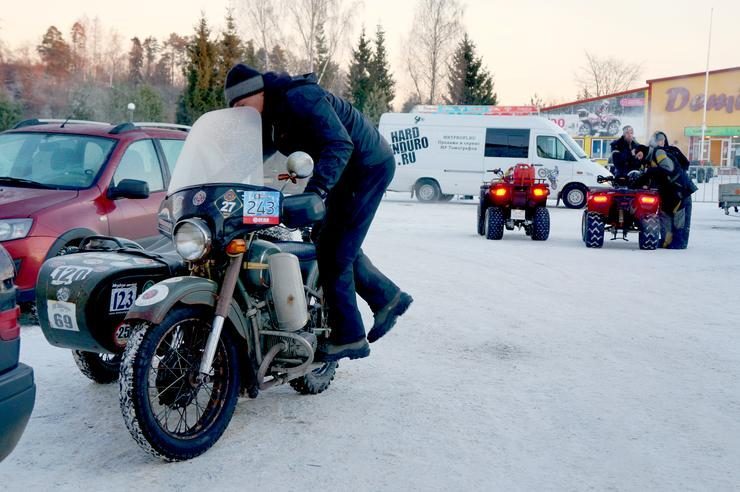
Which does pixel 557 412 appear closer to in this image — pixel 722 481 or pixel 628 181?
pixel 722 481

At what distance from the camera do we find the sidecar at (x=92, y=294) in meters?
4.06

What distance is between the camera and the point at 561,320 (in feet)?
24.1

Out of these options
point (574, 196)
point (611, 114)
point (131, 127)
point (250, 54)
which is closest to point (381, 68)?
point (250, 54)

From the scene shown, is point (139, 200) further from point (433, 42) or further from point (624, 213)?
point (433, 42)

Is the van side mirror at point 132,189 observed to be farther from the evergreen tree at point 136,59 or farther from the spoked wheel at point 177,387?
the evergreen tree at point 136,59

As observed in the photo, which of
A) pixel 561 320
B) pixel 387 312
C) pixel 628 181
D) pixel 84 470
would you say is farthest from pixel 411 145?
pixel 84 470

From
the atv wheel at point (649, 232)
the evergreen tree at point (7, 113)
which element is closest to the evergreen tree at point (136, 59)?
the evergreen tree at point (7, 113)

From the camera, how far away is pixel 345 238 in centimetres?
462

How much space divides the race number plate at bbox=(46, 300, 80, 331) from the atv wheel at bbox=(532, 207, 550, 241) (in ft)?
37.4

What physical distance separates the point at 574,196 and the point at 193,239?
22024 mm

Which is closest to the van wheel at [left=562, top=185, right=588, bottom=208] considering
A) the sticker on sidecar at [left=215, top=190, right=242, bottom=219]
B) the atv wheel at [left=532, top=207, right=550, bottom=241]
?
the atv wheel at [left=532, top=207, right=550, bottom=241]

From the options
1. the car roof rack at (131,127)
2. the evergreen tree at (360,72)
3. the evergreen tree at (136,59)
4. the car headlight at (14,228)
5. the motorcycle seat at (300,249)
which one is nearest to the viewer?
the motorcycle seat at (300,249)

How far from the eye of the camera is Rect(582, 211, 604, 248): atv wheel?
44.2 ft

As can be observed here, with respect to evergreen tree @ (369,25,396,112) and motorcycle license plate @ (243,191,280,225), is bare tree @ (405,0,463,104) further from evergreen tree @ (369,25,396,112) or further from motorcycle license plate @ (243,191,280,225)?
motorcycle license plate @ (243,191,280,225)
